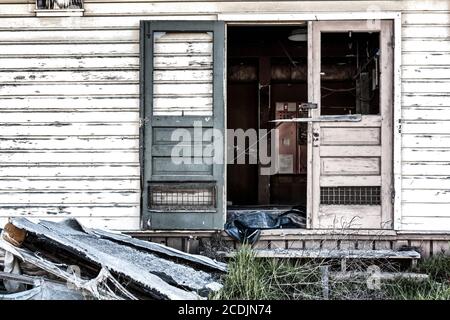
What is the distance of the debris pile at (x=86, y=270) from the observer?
4.12 m

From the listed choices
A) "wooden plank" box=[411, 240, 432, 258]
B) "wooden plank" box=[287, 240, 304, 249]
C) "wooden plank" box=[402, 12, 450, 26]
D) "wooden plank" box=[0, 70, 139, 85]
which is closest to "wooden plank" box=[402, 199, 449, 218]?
"wooden plank" box=[411, 240, 432, 258]

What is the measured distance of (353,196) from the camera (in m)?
5.56

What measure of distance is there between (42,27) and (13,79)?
2.04ft

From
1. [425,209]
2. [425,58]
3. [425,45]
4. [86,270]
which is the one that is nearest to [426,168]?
[425,209]

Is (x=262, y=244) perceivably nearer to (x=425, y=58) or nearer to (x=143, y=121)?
(x=143, y=121)

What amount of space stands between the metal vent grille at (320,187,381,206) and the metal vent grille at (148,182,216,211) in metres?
1.17

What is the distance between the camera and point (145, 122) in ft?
18.2

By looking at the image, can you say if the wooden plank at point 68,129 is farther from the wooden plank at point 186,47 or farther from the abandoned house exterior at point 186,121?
the wooden plank at point 186,47

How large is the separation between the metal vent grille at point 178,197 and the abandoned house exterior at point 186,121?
11mm

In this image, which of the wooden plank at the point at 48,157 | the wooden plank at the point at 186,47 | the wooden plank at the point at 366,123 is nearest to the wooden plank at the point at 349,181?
the wooden plank at the point at 366,123

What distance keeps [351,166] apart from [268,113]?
16.4 ft

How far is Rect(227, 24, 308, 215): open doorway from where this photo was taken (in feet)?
33.8
